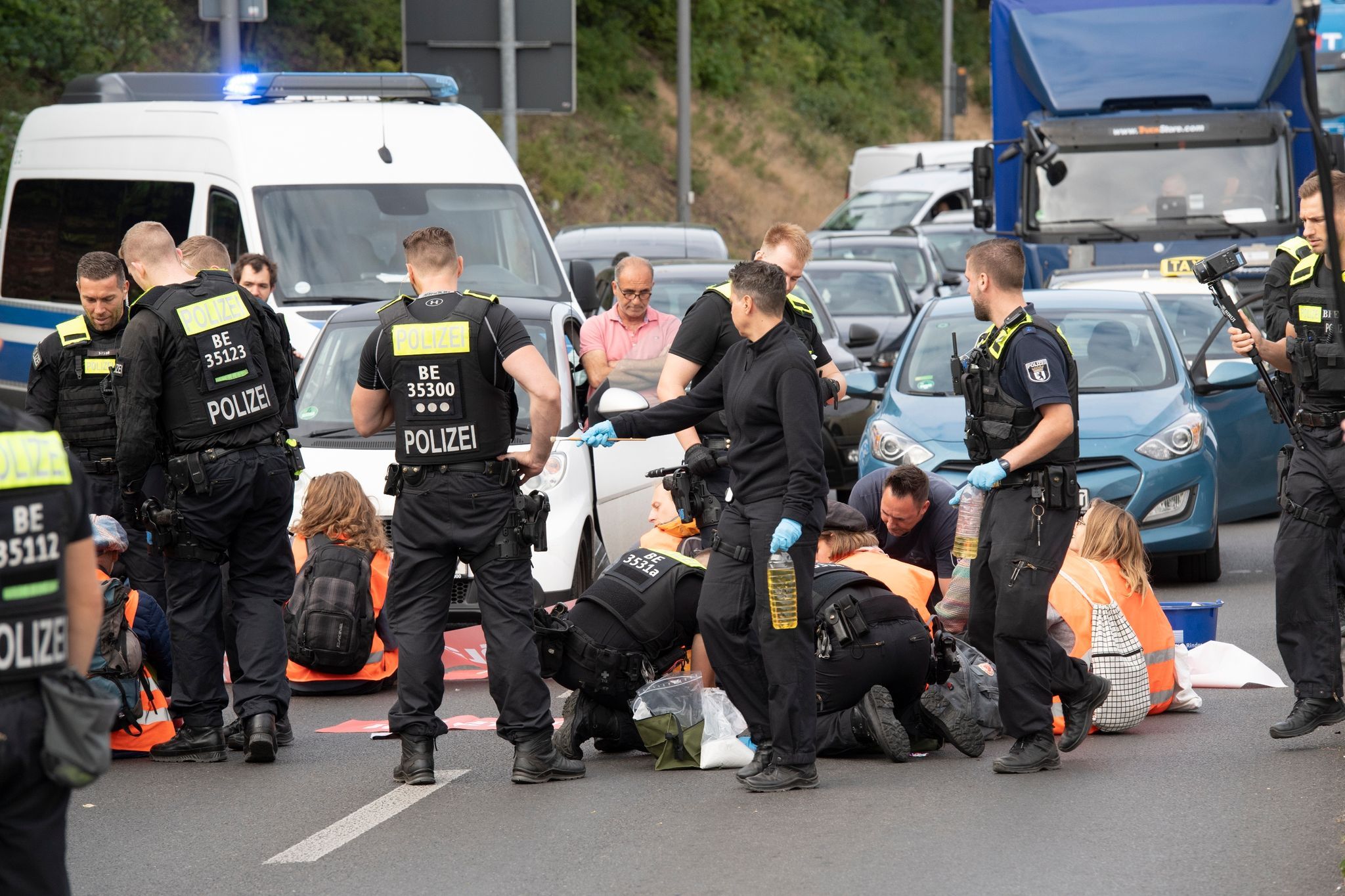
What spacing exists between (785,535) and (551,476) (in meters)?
3.28

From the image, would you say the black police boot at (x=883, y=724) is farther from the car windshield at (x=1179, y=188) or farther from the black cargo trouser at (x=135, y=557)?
the car windshield at (x=1179, y=188)

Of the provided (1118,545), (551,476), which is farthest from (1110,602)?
(551,476)

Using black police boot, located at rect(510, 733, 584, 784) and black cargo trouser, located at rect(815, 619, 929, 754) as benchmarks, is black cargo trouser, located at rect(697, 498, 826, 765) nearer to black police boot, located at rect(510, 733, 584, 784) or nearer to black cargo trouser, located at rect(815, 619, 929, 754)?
black cargo trouser, located at rect(815, 619, 929, 754)

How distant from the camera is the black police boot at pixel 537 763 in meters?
7.05

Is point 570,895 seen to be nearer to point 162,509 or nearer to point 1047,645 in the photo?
point 1047,645

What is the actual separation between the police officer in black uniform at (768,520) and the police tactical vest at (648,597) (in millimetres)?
560

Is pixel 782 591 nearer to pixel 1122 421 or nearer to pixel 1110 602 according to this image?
pixel 1110 602

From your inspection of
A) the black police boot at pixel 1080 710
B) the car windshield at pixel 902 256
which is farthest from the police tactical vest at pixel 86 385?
the car windshield at pixel 902 256

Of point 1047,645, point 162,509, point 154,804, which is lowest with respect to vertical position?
point 154,804

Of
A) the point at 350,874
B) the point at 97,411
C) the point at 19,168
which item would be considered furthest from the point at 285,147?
the point at 350,874

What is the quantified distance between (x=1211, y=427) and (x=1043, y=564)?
5050 millimetres

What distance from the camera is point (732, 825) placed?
638 cm

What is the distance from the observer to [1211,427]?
37.9ft

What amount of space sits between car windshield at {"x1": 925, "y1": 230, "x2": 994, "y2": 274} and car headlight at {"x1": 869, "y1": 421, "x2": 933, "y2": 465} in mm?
16544
